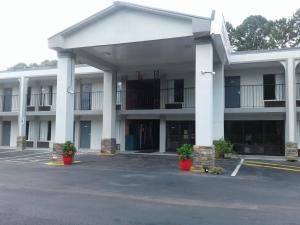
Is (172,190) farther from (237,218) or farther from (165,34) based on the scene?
(165,34)

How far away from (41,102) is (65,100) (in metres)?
10.9

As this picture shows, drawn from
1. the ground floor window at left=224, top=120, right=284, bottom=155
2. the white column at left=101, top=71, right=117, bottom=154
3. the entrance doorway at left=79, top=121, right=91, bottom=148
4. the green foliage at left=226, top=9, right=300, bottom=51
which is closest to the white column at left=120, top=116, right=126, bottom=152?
the white column at left=101, top=71, right=117, bottom=154

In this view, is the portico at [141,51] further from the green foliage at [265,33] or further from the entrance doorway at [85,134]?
the green foliage at [265,33]

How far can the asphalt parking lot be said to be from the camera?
232 inches

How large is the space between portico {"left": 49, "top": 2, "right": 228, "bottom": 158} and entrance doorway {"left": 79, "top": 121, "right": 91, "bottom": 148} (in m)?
3.88

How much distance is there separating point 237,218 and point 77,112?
1751 cm

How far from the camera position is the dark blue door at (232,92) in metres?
19.7

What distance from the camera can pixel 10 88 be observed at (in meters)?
26.1

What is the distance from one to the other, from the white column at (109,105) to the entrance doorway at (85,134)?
12.4 ft

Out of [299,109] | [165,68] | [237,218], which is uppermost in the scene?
[165,68]

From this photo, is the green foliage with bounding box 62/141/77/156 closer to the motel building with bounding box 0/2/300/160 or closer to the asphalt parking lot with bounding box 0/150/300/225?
the motel building with bounding box 0/2/300/160

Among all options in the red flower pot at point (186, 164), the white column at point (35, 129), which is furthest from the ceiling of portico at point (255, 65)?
the white column at point (35, 129)

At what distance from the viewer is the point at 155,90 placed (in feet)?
70.8

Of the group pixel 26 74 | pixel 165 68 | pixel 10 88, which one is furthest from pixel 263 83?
pixel 10 88
